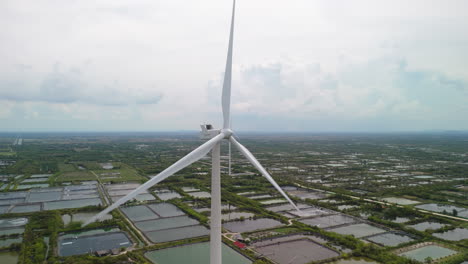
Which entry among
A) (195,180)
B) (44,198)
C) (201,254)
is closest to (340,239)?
(201,254)

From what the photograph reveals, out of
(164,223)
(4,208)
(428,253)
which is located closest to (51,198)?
(4,208)

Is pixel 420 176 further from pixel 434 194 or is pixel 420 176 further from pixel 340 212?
pixel 340 212

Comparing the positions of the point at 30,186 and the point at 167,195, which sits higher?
the point at 167,195

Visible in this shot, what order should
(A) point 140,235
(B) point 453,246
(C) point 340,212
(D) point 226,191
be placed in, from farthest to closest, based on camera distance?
(D) point 226,191 < (C) point 340,212 < (A) point 140,235 < (B) point 453,246

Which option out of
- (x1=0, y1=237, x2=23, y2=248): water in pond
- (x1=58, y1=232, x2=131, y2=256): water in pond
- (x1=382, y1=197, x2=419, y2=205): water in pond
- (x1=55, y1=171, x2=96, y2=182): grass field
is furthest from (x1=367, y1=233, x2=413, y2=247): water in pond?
(x1=55, y1=171, x2=96, y2=182): grass field

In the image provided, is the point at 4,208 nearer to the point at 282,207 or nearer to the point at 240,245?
the point at 240,245

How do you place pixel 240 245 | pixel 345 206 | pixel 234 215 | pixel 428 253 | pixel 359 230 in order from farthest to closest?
1. pixel 345 206
2. pixel 234 215
3. pixel 359 230
4. pixel 240 245
5. pixel 428 253

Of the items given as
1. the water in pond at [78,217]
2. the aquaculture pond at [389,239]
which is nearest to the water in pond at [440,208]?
the aquaculture pond at [389,239]
